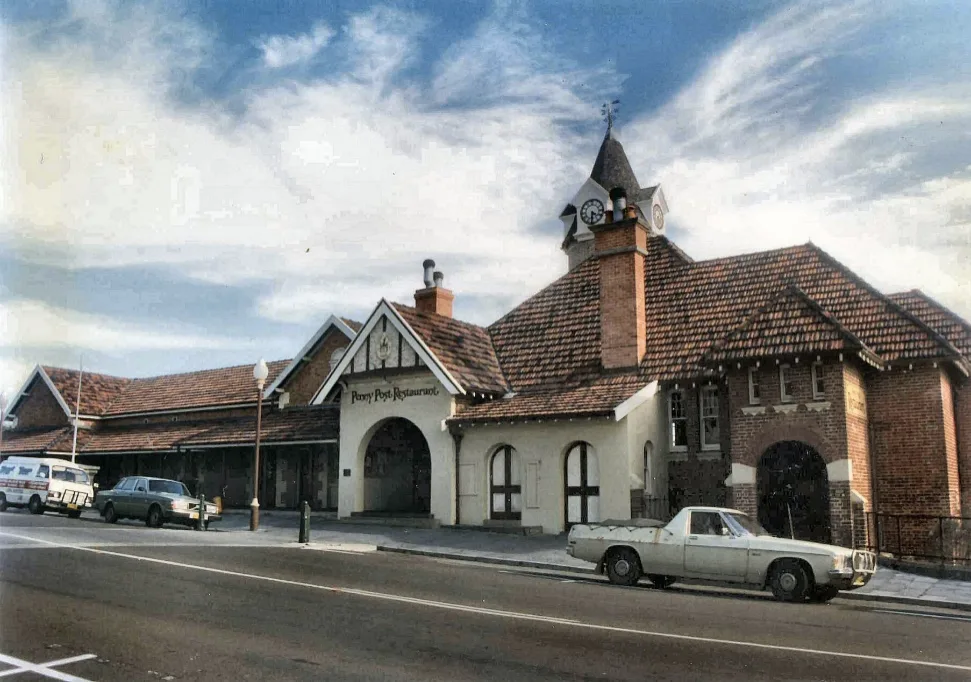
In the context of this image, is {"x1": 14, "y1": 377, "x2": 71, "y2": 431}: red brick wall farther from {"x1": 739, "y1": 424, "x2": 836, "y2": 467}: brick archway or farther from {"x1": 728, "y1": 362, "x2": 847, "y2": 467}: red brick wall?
{"x1": 739, "y1": 424, "x2": 836, "y2": 467}: brick archway

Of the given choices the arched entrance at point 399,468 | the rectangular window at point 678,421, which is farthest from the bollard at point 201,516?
the rectangular window at point 678,421

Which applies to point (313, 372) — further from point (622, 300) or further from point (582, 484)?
point (582, 484)

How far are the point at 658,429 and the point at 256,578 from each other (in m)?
12.7

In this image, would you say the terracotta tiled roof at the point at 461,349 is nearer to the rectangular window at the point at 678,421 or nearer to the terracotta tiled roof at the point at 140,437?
the rectangular window at the point at 678,421

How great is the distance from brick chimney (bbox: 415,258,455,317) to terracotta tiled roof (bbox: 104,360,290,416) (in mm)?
8690

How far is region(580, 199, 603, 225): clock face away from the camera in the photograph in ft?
150

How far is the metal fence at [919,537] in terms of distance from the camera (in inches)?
771

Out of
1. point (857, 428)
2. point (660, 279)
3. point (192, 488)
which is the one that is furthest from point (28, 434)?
point (857, 428)

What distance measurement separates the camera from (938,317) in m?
21.7

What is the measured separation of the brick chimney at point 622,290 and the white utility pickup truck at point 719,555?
884cm

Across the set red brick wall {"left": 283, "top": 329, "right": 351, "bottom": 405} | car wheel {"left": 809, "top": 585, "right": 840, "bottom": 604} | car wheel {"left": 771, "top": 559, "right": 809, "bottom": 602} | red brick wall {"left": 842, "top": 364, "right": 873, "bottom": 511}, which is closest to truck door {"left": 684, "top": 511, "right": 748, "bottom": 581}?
car wheel {"left": 771, "top": 559, "right": 809, "bottom": 602}

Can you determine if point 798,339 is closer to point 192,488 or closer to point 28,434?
point 192,488

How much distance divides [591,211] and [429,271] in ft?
63.0

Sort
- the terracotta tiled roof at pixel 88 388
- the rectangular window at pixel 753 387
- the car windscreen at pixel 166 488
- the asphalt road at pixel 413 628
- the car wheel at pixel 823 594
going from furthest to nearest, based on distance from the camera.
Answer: the terracotta tiled roof at pixel 88 388, the car windscreen at pixel 166 488, the rectangular window at pixel 753 387, the car wheel at pixel 823 594, the asphalt road at pixel 413 628
